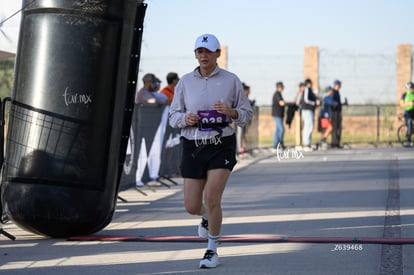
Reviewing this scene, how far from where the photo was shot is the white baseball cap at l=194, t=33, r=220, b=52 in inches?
341

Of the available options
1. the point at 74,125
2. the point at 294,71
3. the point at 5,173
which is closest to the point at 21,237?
the point at 5,173

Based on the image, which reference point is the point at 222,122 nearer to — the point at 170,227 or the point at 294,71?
the point at 170,227

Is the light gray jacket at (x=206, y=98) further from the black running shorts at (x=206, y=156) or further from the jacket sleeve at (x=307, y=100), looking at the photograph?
the jacket sleeve at (x=307, y=100)

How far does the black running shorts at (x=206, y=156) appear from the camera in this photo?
8688 millimetres

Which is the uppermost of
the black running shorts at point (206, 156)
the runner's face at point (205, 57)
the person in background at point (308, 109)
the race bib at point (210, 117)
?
the person in background at point (308, 109)

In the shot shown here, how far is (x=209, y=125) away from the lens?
8719 mm

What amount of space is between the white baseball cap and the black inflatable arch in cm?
Result: 166

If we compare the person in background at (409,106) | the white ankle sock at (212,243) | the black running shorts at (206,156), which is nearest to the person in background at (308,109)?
the person in background at (409,106)

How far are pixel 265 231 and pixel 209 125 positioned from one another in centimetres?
245

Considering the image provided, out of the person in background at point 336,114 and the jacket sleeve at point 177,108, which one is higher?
the person in background at point 336,114

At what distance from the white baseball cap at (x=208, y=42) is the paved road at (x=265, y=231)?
1835 mm

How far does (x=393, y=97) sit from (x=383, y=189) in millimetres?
23844

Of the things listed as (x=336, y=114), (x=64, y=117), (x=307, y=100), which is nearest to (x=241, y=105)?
(x=64, y=117)

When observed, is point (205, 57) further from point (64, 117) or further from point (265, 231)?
point (265, 231)
